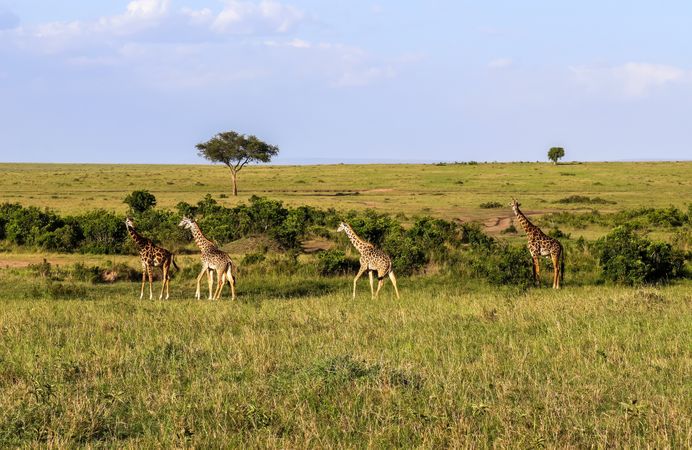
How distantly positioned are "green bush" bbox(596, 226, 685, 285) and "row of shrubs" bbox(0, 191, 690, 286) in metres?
0.02

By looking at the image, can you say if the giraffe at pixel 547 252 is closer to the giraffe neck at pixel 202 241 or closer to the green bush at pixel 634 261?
the green bush at pixel 634 261

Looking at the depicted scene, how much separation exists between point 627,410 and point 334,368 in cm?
296

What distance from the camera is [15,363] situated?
366 inches

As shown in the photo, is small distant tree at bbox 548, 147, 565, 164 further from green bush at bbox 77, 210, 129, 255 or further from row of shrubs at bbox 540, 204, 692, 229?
green bush at bbox 77, 210, 129, 255

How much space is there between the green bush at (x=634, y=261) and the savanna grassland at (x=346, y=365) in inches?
18.4

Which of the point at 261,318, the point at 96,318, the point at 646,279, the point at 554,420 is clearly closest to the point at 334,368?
the point at 554,420

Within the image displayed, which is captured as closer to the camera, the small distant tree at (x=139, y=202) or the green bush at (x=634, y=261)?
the green bush at (x=634, y=261)

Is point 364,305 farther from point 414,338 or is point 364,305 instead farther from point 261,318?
point 414,338

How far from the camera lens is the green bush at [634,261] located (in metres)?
18.0

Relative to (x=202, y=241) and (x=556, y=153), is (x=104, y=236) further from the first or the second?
(x=556, y=153)

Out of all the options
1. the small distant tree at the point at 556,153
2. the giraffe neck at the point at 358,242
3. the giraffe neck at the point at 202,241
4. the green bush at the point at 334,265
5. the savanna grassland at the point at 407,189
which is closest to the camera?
the giraffe neck at the point at 202,241

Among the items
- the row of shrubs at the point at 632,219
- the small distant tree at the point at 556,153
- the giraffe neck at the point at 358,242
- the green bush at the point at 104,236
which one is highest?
the small distant tree at the point at 556,153

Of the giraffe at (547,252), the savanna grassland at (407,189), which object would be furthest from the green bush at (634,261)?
the savanna grassland at (407,189)

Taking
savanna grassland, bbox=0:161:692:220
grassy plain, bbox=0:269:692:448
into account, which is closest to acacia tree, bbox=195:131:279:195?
savanna grassland, bbox=0:161:692:220
